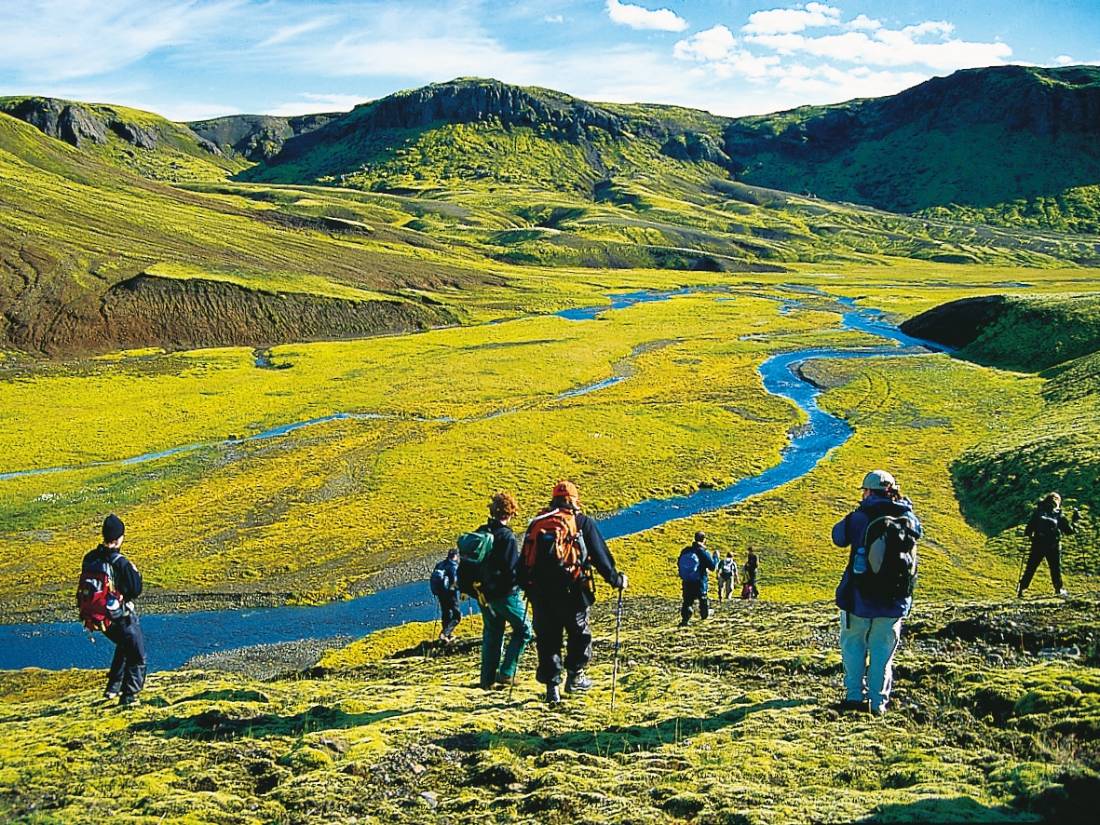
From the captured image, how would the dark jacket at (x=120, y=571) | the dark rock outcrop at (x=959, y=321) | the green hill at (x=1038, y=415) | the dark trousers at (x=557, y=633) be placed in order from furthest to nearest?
the dark rock outcrop at (x=959, y=321) < the green hill at (x=1038, y=415) < the dark jacket at (x=120, y=571) < the dark trousers at (x=557, y=633)

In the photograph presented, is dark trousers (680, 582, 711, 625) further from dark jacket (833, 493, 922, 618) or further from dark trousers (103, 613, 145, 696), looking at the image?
dark trousers (103, 613, 145, 696)

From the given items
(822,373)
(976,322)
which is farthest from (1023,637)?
(976,322)

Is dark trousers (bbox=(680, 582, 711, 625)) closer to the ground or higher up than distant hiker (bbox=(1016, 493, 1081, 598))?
closer to the ground

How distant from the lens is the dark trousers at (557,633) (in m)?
12.2

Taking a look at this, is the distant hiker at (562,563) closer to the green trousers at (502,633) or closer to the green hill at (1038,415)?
the green trousers at (502,633)

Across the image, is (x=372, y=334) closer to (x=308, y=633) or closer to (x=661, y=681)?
(x=308, y=633)

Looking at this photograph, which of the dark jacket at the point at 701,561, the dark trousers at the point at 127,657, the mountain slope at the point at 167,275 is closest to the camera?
the dark trousers at the point at 127,657

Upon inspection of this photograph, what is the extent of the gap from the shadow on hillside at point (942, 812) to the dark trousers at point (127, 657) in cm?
1290

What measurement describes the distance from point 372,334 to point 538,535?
106m

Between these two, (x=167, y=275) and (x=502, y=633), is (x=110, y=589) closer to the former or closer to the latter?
(x=502, y=633)

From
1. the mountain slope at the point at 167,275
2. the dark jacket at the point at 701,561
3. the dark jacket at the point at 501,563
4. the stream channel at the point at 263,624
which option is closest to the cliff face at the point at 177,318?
the mountain slope at the point at 167,275

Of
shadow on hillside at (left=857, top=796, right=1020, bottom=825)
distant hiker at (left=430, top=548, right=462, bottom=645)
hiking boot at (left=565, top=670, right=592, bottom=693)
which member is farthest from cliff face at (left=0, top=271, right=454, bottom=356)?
shadow on hillside at (left=857, top=796, right=1020, bottom=825)

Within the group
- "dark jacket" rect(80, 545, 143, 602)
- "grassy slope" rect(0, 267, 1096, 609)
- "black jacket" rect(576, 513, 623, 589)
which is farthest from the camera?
"grassy slope" rect(0, 267, 1096, 609)

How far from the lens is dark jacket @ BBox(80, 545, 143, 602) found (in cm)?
1355
